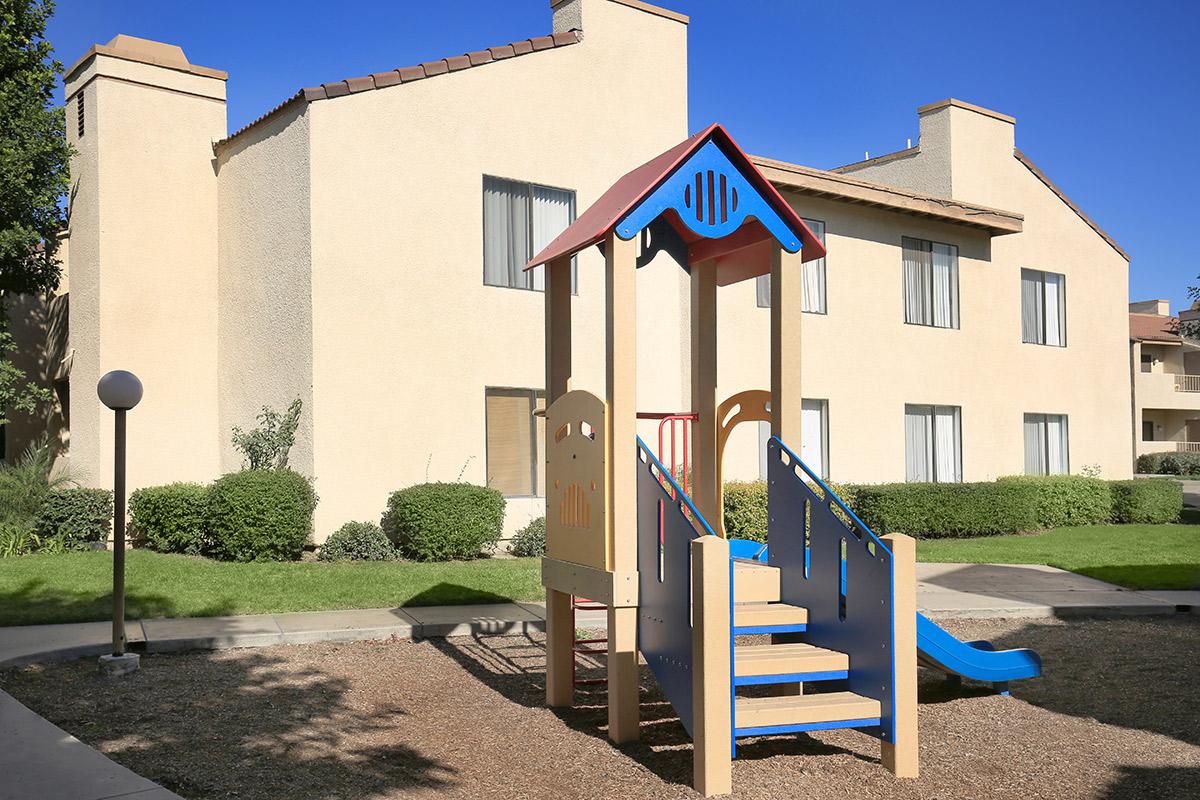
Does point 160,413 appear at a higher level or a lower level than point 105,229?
lower

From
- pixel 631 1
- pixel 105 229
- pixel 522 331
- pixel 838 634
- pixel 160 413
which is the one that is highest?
pixel 631 1

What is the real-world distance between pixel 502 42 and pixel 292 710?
11.7m

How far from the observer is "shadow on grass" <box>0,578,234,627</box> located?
33.5ft

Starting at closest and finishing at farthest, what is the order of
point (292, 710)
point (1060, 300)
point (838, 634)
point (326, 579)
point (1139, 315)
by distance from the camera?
point (838, 634)
point (292, 710)
point (326, 579)
point (1060, 300)
point (1139, 315)

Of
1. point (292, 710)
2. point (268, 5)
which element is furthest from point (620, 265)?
point (268, 5)

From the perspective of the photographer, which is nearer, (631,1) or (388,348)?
(388,348)

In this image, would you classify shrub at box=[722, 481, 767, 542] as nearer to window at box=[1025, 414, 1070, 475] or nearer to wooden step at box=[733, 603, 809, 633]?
window at box=[1025, 414, 1070, 475]

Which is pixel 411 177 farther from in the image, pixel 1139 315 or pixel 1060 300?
pixel 1139 315

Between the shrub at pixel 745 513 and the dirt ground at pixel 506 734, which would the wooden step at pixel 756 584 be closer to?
the dirt ground at pixel 506 734

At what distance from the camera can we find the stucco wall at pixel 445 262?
48.7ft

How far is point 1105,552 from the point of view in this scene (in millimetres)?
17609

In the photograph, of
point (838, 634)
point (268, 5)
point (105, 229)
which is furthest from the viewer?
point (105, 229)

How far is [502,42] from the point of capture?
16.4m

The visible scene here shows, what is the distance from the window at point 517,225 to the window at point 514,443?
1666 millimetres
